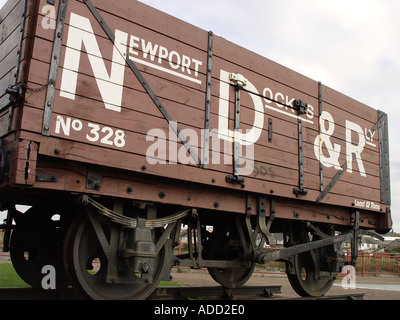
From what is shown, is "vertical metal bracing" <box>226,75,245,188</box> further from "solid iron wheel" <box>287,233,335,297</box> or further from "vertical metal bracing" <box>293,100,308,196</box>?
"solid iron wheel" <box>287,233,335,297</box>

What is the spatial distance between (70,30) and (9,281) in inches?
218

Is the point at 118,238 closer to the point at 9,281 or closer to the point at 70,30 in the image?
the point at 70,30

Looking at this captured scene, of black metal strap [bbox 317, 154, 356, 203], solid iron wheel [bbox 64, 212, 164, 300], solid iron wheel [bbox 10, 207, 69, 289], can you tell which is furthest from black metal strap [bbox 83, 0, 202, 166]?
black metal strap [bbox 317, 154, 356, 203]

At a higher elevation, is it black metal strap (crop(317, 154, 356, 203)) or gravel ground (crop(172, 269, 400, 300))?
black metal strap (crop(317, 154, 356, 203))

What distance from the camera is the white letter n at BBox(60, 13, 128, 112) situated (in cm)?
389

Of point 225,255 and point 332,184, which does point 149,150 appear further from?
point 332,184

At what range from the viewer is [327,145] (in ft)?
21.5

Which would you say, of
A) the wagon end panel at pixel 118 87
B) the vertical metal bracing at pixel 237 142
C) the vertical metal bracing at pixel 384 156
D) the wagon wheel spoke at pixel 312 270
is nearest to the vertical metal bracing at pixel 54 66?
the wagon end panel at pixel 118 87

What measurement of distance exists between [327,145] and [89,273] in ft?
13.7

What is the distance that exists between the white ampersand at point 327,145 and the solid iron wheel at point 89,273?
126 inches

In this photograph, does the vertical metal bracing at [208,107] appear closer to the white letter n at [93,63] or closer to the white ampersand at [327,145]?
the white letter n at [93,63]

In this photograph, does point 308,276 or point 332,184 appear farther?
point 308,276

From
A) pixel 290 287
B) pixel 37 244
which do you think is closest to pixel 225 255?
pixel 37 244

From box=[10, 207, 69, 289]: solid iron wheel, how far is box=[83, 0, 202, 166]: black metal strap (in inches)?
89.3
